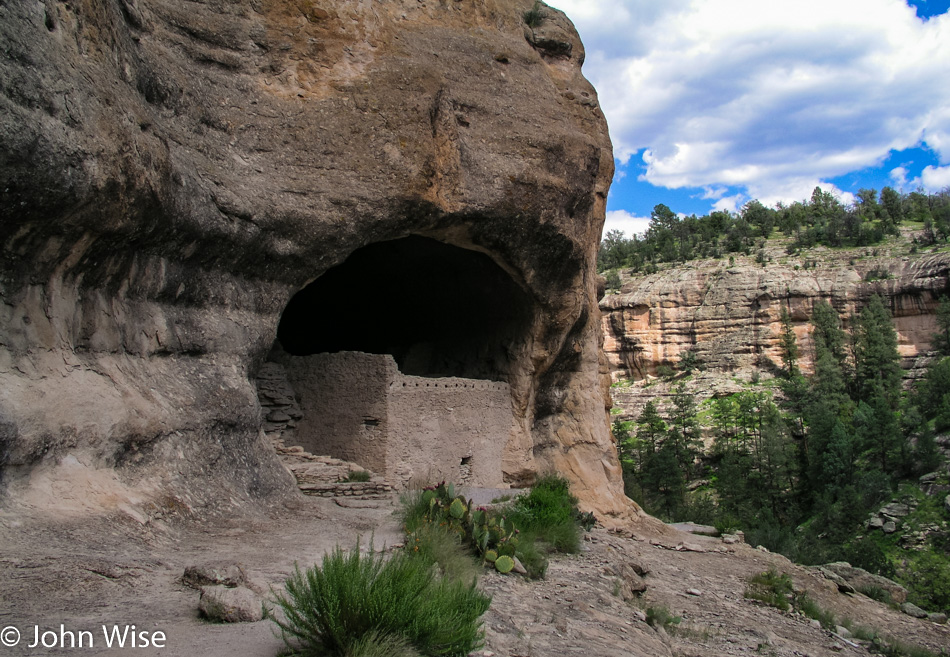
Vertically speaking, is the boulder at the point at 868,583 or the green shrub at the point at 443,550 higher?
the green shrub at the point at 443,550

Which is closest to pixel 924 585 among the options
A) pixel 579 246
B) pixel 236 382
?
pixel 579 246

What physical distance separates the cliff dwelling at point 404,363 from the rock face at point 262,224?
0.08m

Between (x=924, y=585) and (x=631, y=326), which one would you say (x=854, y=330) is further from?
(x=924, y=585)

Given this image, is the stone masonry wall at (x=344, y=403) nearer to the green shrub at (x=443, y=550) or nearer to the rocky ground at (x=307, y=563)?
the rocky ground at (x=307, y=563)

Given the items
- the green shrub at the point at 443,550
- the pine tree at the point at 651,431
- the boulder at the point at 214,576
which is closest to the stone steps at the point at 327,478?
the green shrub at the point at 443,550

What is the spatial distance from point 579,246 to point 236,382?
261 inches

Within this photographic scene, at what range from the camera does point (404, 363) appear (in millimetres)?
15281

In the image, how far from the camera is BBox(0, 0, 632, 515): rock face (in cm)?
637

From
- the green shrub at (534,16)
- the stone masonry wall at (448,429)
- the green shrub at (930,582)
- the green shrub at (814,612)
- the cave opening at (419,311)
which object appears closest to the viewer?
the green shrub at (814,612)

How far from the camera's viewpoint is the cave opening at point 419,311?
1389 cm

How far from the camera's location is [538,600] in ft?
22.2

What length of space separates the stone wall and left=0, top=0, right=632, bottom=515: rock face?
1.62m

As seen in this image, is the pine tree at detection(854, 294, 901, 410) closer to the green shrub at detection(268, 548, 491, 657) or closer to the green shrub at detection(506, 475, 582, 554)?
the green shrub at detection(506, 475, 582, 554)

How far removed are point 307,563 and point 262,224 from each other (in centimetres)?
455
